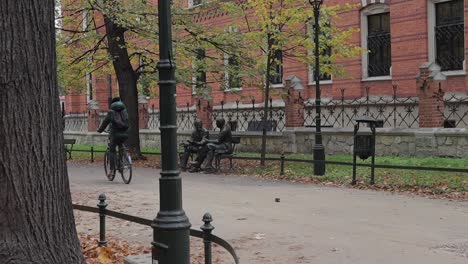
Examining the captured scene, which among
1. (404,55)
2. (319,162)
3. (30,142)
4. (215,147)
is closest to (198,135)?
(215,147)

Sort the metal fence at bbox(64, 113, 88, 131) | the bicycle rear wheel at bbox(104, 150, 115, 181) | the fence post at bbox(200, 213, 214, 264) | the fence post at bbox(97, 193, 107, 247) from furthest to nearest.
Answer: the metal fence at bbox(64, 113, 88, 131)
the bicycle rear wheel at bbox(104, 150, 115, 181)
the fence post at bbox(97, 193, 107, 247)
the fence post at bbox(200, 213, 214, 264)

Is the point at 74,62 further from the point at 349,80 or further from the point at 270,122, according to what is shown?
the point at 349,80

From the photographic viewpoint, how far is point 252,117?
26500 millimetres

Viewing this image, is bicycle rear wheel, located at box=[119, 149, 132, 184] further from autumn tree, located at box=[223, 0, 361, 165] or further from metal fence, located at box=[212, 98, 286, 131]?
metal fence, located at box=[212, 98, 286, 131]

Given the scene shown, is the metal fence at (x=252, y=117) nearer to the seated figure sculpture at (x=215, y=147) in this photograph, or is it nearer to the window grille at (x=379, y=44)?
the window grille at (x=379, y=44)

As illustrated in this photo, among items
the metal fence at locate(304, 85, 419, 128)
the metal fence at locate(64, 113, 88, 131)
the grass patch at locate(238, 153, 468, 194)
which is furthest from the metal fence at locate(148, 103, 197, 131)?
the grass patch at locate(238, 153, 468, 194)

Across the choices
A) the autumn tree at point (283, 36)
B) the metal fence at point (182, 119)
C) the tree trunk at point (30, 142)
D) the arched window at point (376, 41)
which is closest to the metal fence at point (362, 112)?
the arched window at point (376, 41)

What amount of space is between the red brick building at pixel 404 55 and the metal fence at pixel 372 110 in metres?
0.59

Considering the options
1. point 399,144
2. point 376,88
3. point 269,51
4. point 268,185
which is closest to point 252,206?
point 268,185

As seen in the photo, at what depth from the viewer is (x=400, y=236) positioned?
7.55 m

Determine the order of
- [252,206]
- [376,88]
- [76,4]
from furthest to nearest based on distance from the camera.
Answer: [376,88], [76,4], [252,206]

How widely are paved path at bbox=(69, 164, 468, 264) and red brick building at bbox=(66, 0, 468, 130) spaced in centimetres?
723

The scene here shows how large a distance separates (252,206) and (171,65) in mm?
5645

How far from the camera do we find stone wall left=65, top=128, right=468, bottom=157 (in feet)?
53.1
